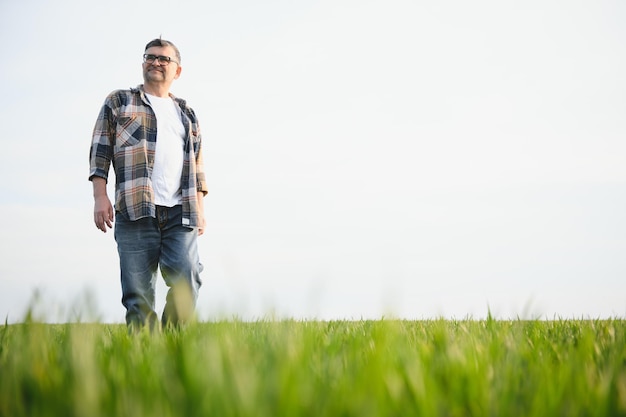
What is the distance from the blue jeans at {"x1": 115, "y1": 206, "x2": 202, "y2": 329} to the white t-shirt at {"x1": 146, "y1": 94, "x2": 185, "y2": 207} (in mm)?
113

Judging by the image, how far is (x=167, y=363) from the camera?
1628 mm

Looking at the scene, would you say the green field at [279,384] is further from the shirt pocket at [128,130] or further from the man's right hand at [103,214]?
the shirt pocket at [128,130]

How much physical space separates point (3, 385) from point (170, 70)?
384cm

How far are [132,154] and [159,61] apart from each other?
33.2 inches

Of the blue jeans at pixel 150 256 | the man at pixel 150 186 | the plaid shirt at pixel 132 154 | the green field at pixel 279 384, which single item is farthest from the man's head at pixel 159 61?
the green field at pixel 279 384

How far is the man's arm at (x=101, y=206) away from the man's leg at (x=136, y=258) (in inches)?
4.2

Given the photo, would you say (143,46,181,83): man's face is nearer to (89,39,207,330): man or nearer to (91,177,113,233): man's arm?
(89,39,207,330): man

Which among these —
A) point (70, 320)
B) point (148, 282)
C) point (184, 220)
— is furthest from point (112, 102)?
point (70, 320)

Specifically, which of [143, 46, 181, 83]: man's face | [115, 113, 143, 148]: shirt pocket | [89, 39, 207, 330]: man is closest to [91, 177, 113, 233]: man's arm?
[89, 39, 207, 330]: man

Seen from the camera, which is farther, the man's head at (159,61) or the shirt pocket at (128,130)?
the man's head at (159,61)

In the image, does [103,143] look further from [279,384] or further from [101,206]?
[279,384]

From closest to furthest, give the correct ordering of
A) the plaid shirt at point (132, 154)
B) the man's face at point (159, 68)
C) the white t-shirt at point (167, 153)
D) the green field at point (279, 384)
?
the green field at point (279, 384) < the plaid shirt at point (132, 154) < the white t-shirt at point (167, 153) < the man's face at point (159, 68)

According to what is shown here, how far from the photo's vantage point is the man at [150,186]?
452 cm

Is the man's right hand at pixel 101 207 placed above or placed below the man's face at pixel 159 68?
below
